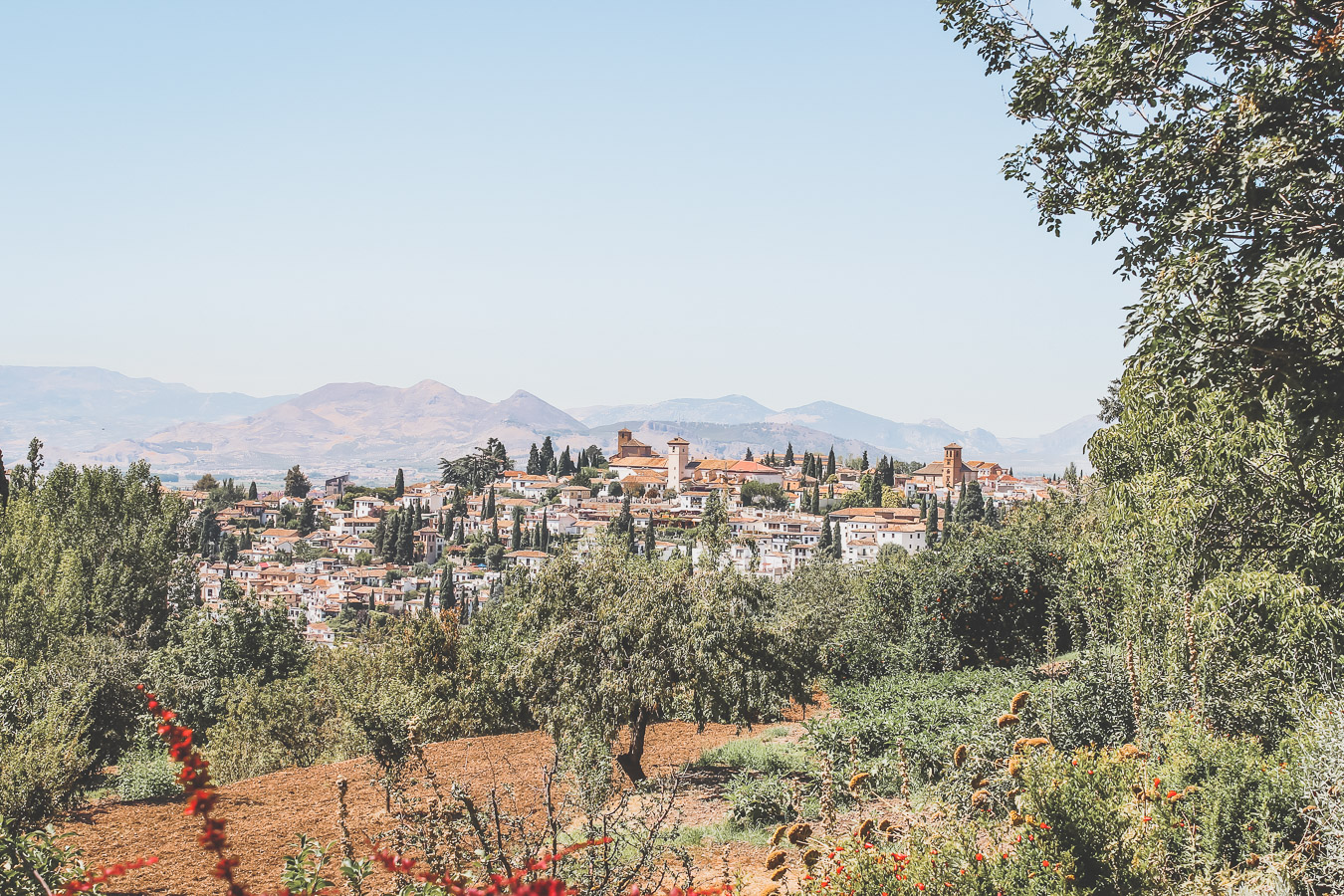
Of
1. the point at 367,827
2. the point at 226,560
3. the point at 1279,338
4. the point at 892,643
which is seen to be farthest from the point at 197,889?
the point at 226,560

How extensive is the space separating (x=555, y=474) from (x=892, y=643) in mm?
141032

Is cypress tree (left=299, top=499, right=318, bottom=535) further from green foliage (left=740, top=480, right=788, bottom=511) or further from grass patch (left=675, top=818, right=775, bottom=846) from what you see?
grass patch (left=675, top=818, right=775, bottom=846)

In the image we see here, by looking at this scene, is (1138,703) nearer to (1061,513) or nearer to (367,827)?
(367,827)

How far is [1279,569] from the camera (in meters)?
7.45

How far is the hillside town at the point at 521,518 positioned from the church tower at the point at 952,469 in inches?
13.1

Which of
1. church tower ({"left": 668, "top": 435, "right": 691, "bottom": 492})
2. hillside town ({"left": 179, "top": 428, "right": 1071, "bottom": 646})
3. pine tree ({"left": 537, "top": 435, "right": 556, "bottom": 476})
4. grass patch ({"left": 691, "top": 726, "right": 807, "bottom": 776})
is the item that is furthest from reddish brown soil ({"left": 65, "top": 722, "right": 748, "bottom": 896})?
pine tree ({"left": 537, "top": 435, "right": 556, "bottom": 476})

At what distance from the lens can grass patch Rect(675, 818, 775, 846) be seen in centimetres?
743

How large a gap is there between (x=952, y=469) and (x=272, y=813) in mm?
145729

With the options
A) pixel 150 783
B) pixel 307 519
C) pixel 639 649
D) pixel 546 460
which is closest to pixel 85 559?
pixel 150 783

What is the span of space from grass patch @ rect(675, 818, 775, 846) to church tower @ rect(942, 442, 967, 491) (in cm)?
14071

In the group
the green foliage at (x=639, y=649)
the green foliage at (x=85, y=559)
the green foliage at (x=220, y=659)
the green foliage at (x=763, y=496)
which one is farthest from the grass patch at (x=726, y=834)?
the green foliage at (x=763, y=496)

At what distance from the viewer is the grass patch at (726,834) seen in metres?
7.43

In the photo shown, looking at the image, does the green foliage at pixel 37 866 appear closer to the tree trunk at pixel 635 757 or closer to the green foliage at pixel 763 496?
the tree trunk at pixel 635 757

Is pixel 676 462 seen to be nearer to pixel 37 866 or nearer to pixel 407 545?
pixel 407 545
